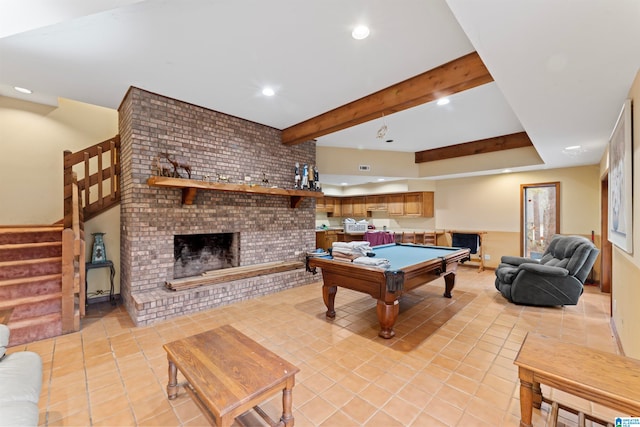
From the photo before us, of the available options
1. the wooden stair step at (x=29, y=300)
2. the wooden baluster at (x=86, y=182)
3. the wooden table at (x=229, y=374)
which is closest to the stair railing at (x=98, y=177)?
the wooden baluster at (x=86, y=182)

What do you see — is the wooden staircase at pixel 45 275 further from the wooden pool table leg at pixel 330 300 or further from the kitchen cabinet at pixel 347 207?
the kitchen cabinet at pixel 347 207

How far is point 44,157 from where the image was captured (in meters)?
3.92

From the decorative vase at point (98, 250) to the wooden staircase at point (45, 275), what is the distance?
414mm

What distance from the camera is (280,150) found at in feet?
15.9

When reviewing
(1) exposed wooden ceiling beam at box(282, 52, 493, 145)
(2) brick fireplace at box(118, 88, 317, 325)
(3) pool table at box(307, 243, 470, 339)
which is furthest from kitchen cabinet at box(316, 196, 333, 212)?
(3) pool table at box(307, 243, 470, 339)

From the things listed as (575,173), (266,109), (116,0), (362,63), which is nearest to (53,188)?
(266,109)

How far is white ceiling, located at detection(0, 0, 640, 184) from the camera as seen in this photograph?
1441 millimetres

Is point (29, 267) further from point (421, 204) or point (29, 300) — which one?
point (421, 204)

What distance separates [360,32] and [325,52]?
41 cm

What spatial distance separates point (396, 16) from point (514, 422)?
2973 millimetres

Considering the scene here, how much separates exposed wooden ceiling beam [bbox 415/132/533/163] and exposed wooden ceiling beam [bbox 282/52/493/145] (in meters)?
3.34

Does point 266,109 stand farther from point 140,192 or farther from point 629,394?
point 629,394

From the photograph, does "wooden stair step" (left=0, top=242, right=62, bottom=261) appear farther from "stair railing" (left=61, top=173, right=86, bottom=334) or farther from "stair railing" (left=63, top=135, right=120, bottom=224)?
"stair railing" (left=63, top=135, right=120, bottom=224)

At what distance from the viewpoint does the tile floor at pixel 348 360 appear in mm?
1774
